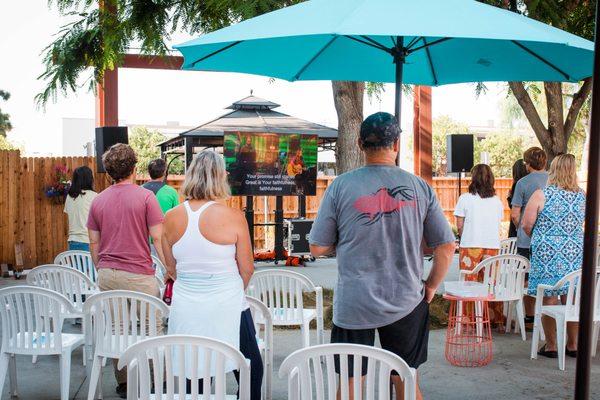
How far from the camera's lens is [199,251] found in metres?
3.48

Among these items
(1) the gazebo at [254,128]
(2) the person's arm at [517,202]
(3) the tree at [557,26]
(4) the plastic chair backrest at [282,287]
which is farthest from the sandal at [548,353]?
(1) the gazebo at [254,128]

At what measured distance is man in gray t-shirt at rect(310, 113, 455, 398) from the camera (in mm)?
3303

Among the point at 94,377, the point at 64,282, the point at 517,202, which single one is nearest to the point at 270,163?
the point at 517,202

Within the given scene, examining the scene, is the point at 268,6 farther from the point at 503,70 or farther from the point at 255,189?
the point at 255,189

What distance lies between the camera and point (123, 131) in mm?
10500

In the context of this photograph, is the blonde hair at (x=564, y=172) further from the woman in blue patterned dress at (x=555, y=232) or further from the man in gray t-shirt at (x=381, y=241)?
the man in gray t-shirt at (x=381, y=241)

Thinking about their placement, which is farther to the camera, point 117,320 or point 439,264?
point 117,320

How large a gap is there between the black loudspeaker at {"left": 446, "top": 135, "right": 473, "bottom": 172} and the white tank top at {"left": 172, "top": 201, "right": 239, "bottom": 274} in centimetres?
1106

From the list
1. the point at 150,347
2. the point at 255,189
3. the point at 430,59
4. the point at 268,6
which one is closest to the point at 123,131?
the point at 255,189

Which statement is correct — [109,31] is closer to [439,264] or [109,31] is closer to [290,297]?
[290,297]

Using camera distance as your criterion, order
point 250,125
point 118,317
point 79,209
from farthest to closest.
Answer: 1. point 250,125
2. point 79,209
3. point 118,317

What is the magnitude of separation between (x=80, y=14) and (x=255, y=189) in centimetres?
543

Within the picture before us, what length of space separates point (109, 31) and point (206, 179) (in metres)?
3.82

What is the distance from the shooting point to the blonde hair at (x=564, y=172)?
5754mm
